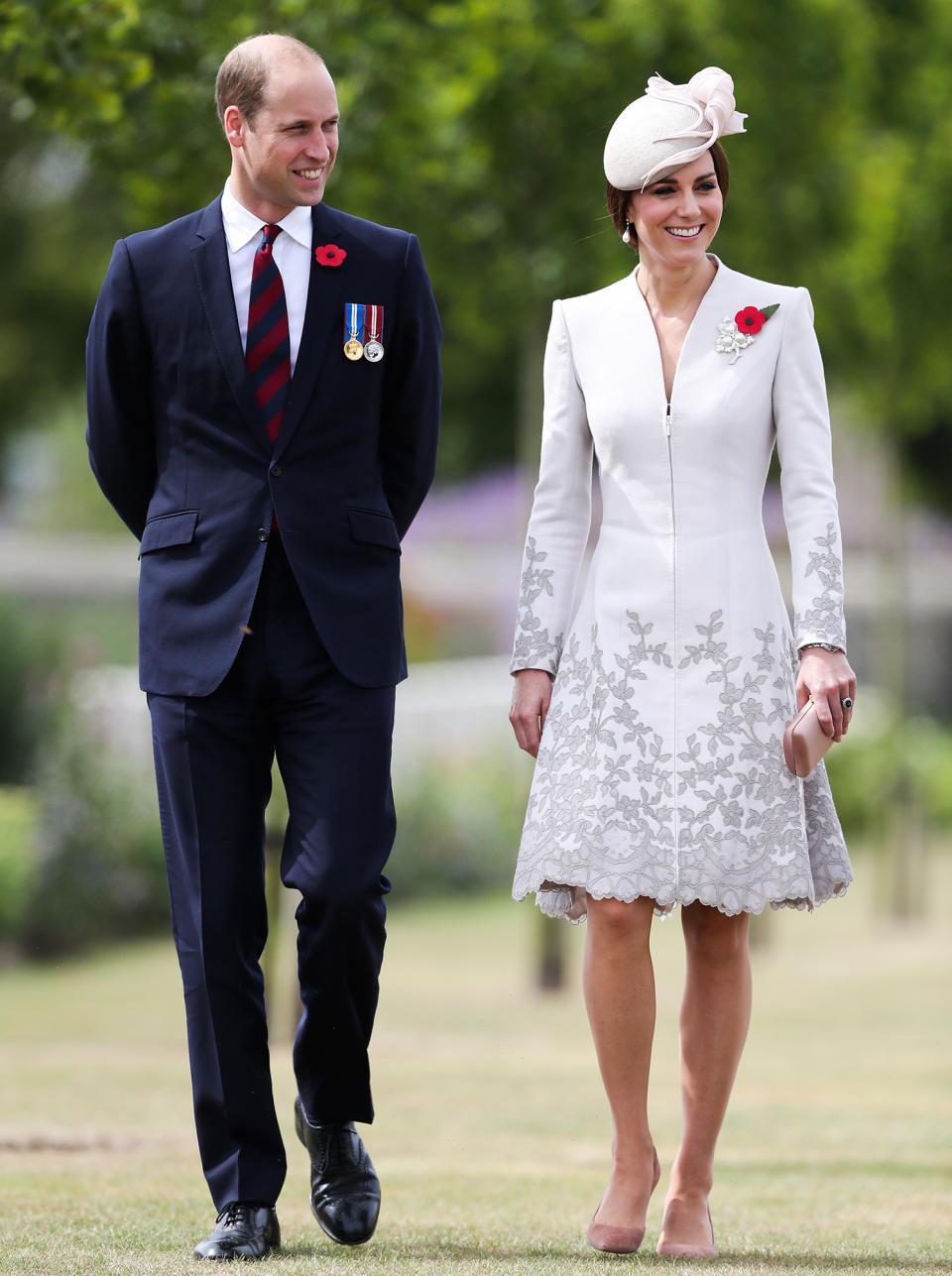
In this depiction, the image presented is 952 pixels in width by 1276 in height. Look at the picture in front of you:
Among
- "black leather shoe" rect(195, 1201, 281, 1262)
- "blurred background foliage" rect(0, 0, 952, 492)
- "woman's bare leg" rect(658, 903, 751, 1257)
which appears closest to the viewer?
"black leather shoe" rect(195, 1201, 281, 1262)

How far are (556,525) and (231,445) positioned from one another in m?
0.71

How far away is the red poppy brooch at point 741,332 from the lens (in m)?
4.14

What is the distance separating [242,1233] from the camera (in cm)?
393

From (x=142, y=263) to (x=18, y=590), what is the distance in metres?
11.1

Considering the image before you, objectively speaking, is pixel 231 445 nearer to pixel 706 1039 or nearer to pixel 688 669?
pixel 688 669

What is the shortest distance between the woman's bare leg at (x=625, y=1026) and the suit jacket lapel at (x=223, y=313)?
45.9 inches

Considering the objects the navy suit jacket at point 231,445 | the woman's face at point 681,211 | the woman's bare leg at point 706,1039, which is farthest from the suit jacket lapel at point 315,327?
the woman's bare leg at point 706,1039

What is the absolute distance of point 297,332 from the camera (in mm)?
4086

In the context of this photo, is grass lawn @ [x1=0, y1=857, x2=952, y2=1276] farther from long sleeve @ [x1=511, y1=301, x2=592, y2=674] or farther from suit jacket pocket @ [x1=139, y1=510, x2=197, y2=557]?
suit jacket pocket @ [x1=139, y1=510, x2=197, y2=557]

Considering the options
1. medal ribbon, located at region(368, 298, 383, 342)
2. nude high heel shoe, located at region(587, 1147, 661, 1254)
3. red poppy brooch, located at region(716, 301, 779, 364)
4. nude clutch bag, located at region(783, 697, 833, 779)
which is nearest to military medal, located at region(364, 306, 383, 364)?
medal ribbon, located at region(368, 298, 383, 342)

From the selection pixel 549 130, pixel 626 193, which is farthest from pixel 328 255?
pixel 549 130

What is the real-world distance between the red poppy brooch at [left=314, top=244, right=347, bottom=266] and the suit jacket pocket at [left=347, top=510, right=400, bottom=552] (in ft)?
1.65

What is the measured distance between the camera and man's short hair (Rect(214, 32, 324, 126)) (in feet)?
13.1

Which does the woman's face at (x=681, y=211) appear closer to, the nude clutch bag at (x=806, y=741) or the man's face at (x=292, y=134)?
the man's face at (x=292, y=134)
